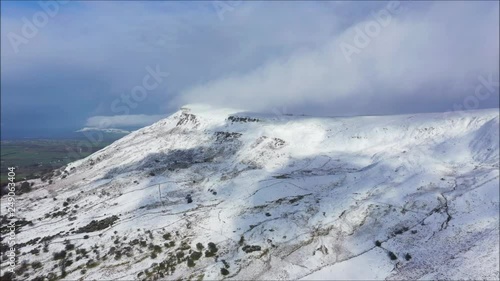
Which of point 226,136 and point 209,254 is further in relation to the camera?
point 226,136

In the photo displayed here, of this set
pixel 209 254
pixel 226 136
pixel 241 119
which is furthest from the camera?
pixel 241 119

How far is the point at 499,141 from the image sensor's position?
267ft

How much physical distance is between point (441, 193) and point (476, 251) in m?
16.5

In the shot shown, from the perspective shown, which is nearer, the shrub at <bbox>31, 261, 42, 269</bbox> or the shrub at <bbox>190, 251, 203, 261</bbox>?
the shrub at <bbox>190, 251, 203, 261</bbox>

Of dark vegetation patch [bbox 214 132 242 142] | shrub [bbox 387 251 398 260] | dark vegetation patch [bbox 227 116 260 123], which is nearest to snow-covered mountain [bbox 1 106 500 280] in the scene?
shrub [bbox 387 251 398 260]

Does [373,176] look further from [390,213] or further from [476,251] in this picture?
[476,251]

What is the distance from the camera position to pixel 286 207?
6900 centimetres

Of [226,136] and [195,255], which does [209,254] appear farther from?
[226,136]

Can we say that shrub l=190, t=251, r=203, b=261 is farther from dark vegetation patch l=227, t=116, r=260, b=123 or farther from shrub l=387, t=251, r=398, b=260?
dark vegetation patch l=227, t=116, r=260, b=123

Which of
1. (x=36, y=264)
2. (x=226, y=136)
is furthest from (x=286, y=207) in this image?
(x=226, y=136)

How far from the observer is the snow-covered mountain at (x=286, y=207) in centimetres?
5372

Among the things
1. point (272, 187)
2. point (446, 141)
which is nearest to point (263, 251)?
point (272, 187)

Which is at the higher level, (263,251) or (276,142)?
(276,142)

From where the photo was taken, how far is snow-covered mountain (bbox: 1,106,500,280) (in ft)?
176
